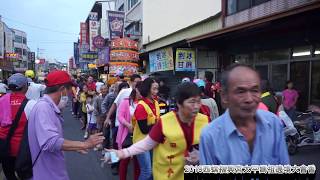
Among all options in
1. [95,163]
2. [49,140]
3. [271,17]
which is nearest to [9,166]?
[49,140]

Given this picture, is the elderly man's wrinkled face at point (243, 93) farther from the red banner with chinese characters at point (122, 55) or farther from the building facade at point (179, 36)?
the building facade at point (179, 36)

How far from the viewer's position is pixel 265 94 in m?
5.86

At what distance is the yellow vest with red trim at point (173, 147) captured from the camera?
11.0 ft

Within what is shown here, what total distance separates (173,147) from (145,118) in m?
1.50

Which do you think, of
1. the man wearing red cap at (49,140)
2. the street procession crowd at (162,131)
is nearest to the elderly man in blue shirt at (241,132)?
the street procession crowd at (162,131)

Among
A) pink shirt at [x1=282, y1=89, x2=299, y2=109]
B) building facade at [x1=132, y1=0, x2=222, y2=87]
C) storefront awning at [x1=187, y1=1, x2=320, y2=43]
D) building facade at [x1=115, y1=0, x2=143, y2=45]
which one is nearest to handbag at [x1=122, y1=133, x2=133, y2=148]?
storefront awning at [x1=187, y1=1, x2=320, y2=43]

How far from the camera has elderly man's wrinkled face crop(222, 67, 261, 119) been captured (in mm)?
1953

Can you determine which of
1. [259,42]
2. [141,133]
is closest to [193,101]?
[141,133]

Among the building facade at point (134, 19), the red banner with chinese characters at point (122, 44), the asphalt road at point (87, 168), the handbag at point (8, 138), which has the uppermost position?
the building facade at point (134, 19)

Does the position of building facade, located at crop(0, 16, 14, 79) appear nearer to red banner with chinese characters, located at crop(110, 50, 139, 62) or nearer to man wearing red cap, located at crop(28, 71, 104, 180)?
red banner with chinese characters, located at crop(110, 50, 139, 62)

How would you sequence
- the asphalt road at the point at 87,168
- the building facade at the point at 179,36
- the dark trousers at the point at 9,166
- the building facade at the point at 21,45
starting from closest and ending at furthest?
1. the dark trousers at the point at 9,166
2. the asphalt road at the point at 87,168
3. the building facade at the point at 179,36
4. the building facade at the point at 21,45

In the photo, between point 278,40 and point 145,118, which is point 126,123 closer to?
point 145,118

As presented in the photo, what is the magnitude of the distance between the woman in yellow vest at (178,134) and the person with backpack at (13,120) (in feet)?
6.28

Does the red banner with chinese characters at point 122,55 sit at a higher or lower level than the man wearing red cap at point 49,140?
higher
